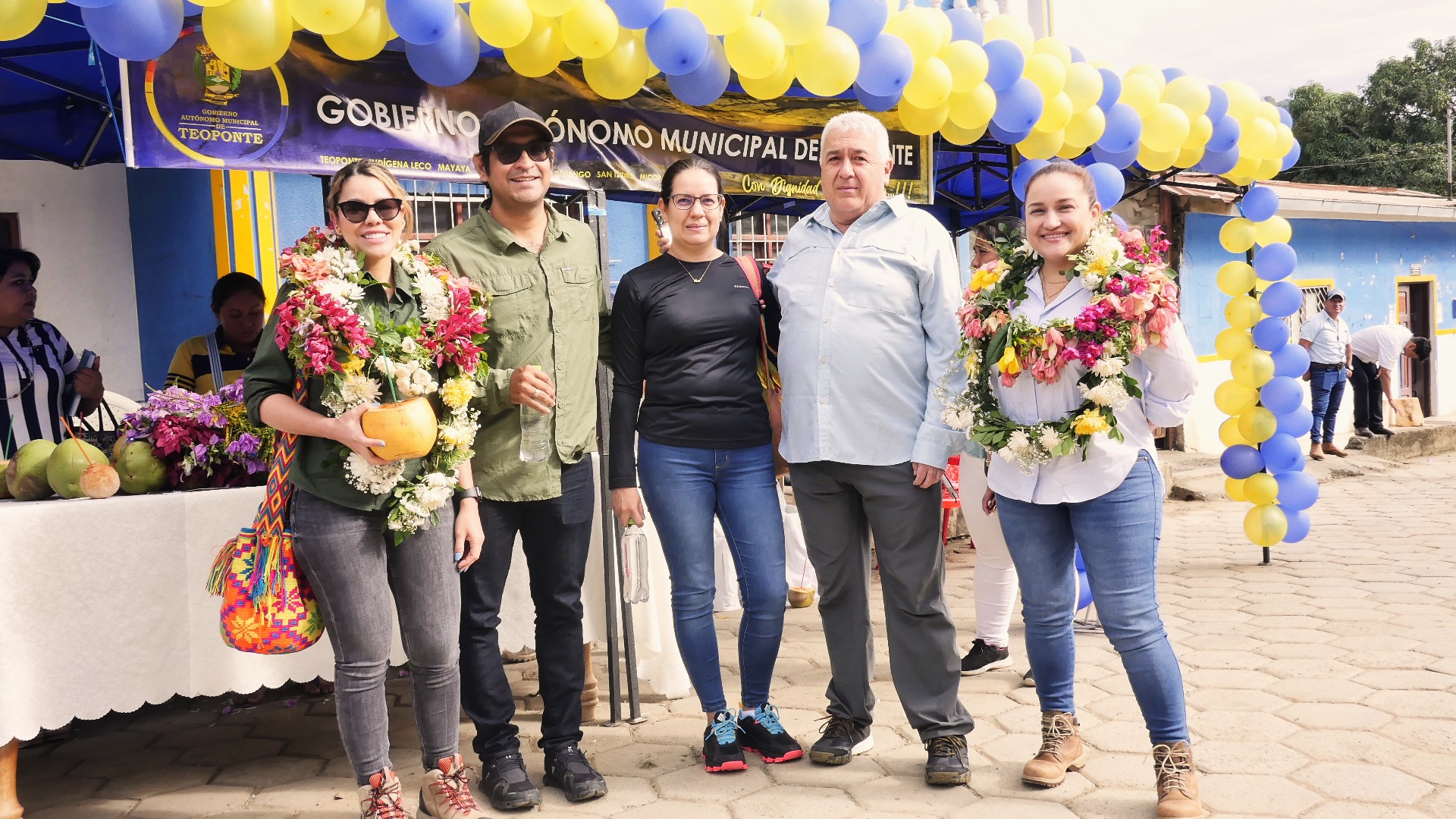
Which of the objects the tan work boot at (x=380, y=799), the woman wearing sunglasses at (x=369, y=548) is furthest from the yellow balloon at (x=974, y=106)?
the tan work boot at (x=380, y=799)

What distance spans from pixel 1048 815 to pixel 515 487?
71.7 inches

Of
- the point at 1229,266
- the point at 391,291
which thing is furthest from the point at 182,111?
the point at 1229,266

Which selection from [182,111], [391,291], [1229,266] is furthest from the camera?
[1229,266]

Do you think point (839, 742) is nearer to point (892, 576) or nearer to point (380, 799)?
point (892, 576)

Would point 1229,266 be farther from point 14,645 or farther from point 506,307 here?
point 14,645

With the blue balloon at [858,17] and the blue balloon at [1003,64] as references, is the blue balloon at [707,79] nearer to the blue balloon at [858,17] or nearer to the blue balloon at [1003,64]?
the blue balloon at [858,17]

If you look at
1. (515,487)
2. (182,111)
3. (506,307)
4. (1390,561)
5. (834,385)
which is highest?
(182,111)

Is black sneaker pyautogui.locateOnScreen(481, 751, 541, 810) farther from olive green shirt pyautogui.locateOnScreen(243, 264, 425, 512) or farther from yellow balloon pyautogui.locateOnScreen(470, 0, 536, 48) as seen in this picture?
yellow balloon pyautogui.locateOnScreen(470, 0, 536, 48)

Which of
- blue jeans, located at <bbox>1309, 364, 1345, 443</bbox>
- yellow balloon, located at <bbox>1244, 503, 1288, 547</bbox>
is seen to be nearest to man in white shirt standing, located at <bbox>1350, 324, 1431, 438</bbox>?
blue jeans, located at <bbox>1309, 364, 1345, 443</bbox>

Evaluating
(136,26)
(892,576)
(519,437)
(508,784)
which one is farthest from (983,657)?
(136,26)

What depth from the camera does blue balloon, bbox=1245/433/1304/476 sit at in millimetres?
6336

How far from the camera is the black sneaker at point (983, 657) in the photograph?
4.58 m

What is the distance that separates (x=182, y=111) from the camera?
4.01 meters

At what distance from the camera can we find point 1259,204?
6.34m
